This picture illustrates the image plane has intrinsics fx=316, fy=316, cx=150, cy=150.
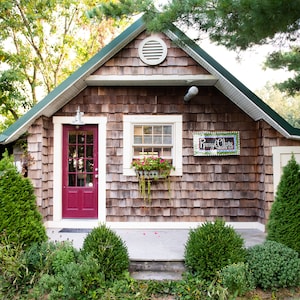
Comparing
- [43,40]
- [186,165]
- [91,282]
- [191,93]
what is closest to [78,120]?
[191,93]

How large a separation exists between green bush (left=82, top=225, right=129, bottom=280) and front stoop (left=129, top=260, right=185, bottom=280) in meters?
0.26

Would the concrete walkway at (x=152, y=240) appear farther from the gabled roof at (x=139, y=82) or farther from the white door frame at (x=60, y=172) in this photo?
the gabled roof at (x=139, y=82)

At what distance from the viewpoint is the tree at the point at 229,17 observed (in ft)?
10.9

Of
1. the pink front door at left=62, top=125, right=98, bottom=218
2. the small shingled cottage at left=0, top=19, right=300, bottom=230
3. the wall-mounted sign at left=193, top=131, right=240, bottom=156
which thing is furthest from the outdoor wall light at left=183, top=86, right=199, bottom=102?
the pink front door at left=62, top=125, right=98, bottom=218

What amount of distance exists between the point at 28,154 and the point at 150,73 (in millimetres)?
2590

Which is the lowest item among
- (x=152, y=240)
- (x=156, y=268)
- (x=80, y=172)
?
(x=156, y=268)

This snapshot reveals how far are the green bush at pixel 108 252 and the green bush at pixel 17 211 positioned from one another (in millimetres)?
765

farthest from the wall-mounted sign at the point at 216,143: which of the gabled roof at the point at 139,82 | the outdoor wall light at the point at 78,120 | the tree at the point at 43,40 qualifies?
the tree at the point at 43,40

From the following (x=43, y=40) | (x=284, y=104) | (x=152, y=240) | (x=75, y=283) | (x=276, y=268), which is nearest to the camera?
(x=75, y=283)

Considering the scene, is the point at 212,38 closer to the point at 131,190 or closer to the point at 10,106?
the point at 131,190

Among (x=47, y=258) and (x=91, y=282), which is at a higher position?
(x=47, y=258)

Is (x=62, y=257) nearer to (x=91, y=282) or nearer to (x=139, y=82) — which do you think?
(x=91, y=282)

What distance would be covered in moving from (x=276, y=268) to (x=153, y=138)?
3263 millimetres

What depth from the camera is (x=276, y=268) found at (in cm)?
348
